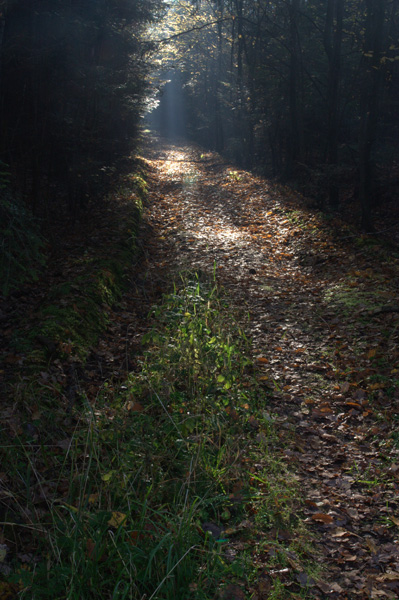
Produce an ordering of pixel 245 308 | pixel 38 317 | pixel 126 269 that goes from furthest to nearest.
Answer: pixel 126 269, pixel 245 308, pixel 38 317

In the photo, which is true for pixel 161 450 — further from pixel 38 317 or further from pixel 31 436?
pixel 38 317

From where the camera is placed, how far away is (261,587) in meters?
2.70

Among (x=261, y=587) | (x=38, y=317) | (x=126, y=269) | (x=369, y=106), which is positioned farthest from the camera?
(x=369, y=106)

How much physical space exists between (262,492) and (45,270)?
569cm

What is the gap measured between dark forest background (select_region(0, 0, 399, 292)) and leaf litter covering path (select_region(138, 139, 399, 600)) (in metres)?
2.12

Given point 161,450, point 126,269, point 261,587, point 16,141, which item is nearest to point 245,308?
point 126,269

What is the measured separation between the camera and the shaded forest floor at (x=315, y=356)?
120 inches

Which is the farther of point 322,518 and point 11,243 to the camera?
point 11,243

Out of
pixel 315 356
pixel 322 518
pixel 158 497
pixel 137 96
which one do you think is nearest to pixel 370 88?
pixel 137 96

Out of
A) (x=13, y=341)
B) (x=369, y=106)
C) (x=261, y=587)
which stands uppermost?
(x=369, y=106)

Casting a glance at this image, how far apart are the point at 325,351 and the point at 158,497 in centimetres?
344

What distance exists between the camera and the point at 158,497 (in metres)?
3.09

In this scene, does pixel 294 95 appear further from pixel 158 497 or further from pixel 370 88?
pixel 158 497

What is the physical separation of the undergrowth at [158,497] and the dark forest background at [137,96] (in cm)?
228
